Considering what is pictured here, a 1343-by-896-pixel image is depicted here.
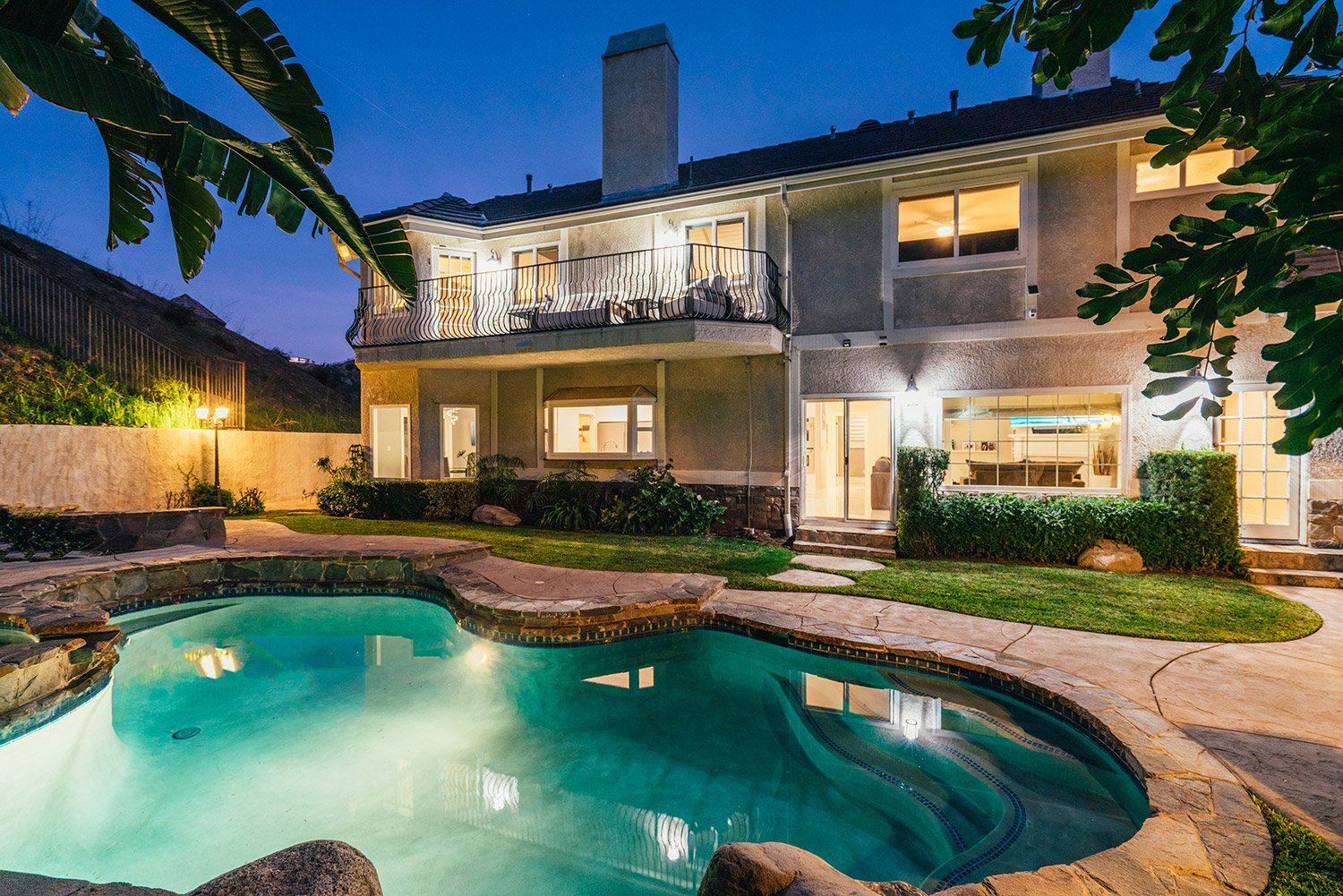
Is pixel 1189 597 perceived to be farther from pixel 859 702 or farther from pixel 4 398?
pixel 4 398

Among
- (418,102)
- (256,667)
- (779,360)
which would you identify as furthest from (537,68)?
(256,667)

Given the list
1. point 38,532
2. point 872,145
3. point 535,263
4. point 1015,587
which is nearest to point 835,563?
point 1015,587

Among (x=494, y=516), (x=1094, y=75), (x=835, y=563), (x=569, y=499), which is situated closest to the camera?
(x=835, y=563)

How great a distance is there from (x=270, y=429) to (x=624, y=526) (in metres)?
10.4

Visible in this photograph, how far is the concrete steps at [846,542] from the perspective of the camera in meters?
9.91

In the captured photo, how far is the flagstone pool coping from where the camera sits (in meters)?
2.54

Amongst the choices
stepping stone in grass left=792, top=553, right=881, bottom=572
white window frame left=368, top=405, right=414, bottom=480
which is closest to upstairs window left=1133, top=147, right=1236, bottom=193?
stepping stone in grass left=792, top=553, right=881, bottom=572

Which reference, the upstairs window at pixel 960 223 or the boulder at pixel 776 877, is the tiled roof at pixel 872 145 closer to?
the upstairs window at pixel 960 223

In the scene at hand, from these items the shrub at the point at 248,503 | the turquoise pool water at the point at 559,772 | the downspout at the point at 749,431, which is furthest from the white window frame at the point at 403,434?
the turquoise pool water at the point at 559,772

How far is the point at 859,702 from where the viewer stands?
5105 millimetres

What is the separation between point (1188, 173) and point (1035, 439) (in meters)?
4.35

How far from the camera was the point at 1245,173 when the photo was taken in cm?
157

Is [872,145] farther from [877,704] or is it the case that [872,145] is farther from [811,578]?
[877,704]

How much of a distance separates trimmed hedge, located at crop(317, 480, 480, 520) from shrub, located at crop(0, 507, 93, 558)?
5.00 m
